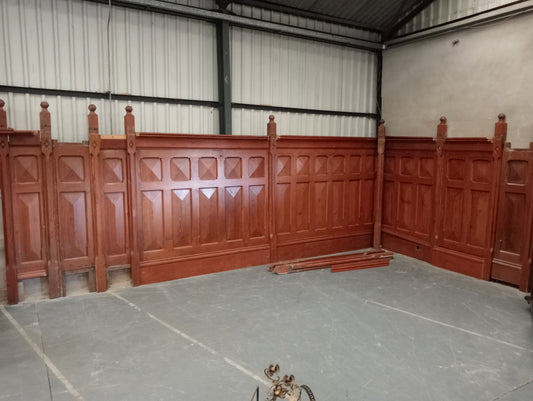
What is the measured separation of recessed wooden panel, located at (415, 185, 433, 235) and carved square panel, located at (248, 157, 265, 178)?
2.59 m

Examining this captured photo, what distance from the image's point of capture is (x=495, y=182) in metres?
5.22

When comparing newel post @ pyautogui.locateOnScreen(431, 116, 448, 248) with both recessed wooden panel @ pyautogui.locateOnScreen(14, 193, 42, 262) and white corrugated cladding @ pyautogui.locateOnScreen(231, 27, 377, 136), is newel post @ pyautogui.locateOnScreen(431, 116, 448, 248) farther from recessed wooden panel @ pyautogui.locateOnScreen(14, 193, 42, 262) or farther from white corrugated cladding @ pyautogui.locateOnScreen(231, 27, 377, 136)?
recessed wooden panel @ pyautogui.locateOnScreen(14, 193, 42, 262)

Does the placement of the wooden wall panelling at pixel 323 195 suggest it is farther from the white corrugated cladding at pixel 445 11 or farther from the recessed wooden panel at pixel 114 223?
the recessed wooden panel at pixel 114 223

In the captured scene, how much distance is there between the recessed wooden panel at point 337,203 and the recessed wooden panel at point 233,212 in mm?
1726

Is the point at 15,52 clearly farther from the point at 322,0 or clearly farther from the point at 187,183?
the point at 322,0

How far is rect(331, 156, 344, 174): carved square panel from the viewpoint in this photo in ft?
21.5

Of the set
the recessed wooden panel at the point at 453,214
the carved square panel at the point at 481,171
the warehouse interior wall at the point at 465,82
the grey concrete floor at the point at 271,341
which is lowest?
the grey concrete floor at the point at 271,341

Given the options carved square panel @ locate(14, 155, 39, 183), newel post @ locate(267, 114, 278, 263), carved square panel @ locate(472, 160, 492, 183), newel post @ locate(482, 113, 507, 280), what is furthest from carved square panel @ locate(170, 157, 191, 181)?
newel post @ locate(482, 113, 507, 280)

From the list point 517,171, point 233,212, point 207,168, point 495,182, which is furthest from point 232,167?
point 517,171

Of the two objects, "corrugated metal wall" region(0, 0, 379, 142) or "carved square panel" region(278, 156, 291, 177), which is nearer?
"corrugated metal wall" region(0, 0, 379, 142)

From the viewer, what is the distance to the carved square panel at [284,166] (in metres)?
6.06

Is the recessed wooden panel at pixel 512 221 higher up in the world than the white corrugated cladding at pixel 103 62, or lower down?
lower down

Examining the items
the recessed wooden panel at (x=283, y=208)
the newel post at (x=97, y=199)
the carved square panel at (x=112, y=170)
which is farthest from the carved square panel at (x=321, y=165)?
the newel post at (x=97, y=199)

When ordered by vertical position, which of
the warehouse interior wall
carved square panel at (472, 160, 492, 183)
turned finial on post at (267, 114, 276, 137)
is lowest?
carved square panel at (472, 160, 492, 183)
